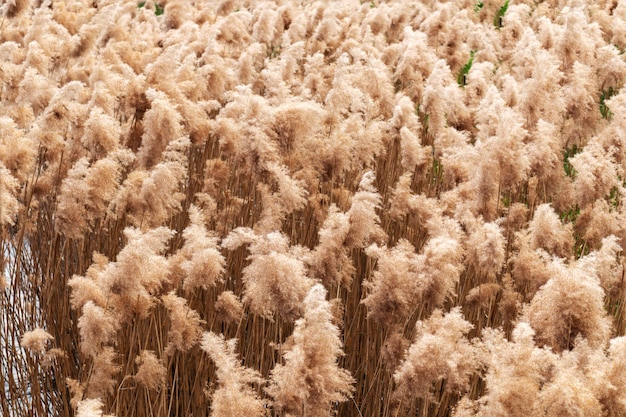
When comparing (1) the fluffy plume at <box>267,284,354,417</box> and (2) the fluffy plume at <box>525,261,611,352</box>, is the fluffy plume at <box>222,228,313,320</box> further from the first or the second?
(2) the fluffy plume at <box>525,261,611,352</box>

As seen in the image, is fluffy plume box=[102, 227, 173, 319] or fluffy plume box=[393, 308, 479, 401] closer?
fluffy plume box=[393, 308, 479, 401]

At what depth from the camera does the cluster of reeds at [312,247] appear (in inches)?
94.7

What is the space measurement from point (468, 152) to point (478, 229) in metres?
0.64

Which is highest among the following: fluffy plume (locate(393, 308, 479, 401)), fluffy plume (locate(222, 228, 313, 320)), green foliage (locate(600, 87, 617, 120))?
fluffy plume (locate(222, 228, 313, 320))

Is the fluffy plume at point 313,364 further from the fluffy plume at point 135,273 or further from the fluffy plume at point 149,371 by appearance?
the fluffy plume at point 149,371

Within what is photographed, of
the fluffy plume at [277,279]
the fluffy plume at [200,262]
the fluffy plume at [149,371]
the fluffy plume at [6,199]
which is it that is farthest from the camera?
the fluffy plume at [6,199]

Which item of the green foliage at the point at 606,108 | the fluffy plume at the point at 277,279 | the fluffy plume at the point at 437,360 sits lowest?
the green foliage at the point at 606,108

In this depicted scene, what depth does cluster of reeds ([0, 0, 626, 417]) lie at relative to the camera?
7.89 feet

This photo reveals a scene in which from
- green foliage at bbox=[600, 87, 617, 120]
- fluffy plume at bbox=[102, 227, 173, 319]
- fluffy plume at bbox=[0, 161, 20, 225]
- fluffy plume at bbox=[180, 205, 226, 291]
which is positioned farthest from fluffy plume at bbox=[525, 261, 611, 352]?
green foliage at bbox=[600, 87, 617, 120]

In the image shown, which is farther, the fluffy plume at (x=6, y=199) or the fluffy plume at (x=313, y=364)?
the fluffy plume at (x=6, y=199)

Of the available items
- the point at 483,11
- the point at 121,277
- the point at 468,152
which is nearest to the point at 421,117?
the point at 483,11

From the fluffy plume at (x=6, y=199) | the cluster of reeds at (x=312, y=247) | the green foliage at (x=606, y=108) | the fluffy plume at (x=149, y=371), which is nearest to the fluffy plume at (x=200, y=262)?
the cluster of reeds at (x=312, y=247)

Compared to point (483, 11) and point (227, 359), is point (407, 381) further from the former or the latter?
point (483, 11)

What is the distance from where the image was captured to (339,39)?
24.6 ft
